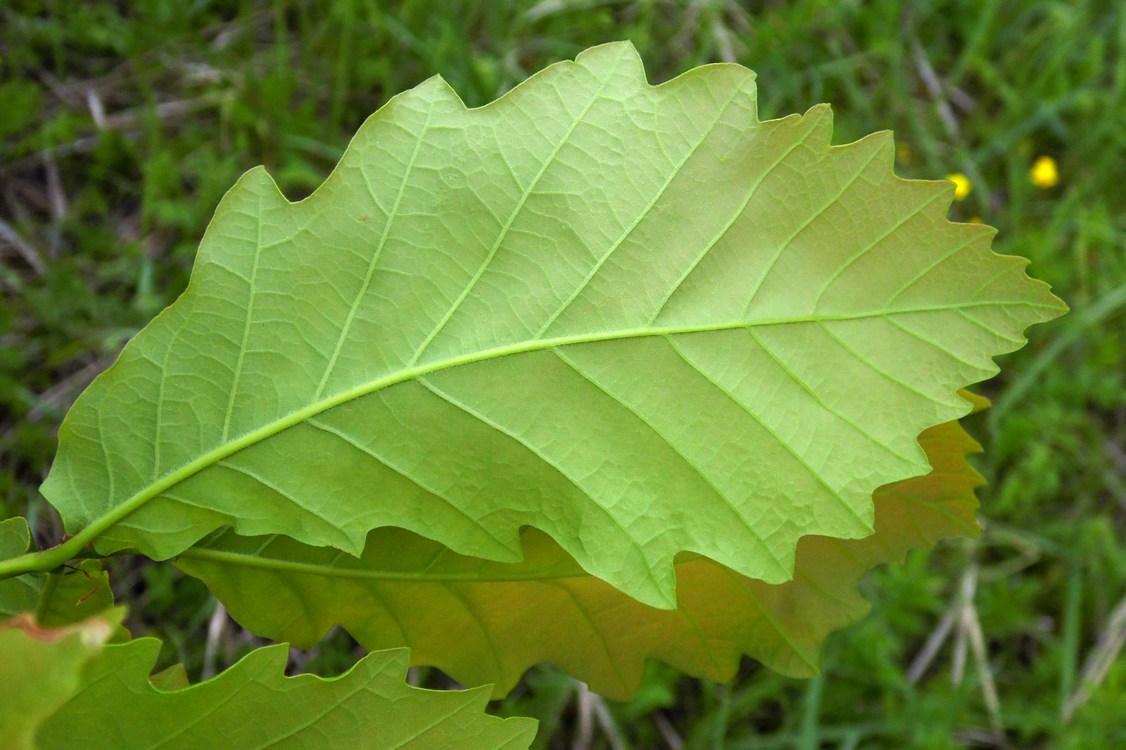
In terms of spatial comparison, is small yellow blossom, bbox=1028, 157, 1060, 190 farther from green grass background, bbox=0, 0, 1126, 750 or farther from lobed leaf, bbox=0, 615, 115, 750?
lobed leaf, bbox=0, 615, 115, 750

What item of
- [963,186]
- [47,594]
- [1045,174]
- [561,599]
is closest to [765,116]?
[963,186]

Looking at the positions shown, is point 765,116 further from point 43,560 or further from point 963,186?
point 43,560

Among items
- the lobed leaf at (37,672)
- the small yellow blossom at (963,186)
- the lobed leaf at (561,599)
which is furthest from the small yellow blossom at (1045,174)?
the lobed leaf at (37,672)

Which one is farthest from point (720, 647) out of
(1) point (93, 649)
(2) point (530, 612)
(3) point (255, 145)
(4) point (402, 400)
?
(3) point (255, 145)

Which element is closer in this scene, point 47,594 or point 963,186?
point 47,594

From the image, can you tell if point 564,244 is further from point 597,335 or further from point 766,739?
point 766,739

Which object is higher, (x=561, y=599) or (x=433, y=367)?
(x=433, y=367)

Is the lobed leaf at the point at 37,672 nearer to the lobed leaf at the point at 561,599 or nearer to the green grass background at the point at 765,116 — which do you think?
the lobed leaf at the point at 561,599
